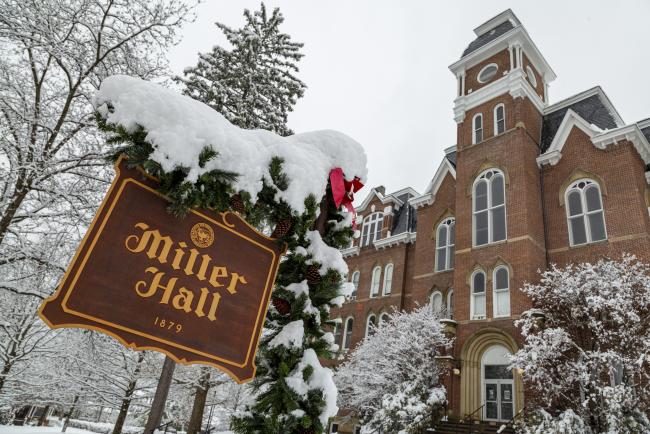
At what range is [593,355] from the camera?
39.9ft

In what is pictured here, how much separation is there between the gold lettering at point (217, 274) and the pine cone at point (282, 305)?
63 cm

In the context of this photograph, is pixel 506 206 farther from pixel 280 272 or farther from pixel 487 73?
pixel 280 272

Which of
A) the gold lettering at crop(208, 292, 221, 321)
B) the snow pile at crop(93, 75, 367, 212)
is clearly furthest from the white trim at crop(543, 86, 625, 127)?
the gold lettering at crop(208, 292, 221, 321)

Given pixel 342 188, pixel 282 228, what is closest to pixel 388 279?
pixel 342 188

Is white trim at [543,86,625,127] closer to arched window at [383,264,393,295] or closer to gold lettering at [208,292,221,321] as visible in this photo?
arched window at [383,264,393,295]

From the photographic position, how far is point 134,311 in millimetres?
2424

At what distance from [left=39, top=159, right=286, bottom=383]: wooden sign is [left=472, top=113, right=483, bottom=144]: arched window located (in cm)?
2131

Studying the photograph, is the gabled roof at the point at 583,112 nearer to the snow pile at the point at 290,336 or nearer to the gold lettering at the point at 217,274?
the snow pile at the point at 290,336

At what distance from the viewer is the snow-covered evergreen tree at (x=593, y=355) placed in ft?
39.0

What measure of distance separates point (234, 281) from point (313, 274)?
0.74 metres

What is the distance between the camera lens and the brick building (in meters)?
16.8

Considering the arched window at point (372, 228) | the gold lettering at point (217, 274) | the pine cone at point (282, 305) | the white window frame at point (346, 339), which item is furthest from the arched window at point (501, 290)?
the gold lettering at point (217, 274)

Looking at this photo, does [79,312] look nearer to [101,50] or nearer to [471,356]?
[101,50]

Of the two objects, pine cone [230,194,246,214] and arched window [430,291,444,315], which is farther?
arched window [430,291,444,315]
